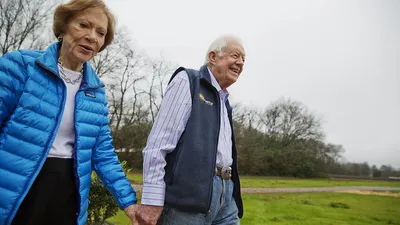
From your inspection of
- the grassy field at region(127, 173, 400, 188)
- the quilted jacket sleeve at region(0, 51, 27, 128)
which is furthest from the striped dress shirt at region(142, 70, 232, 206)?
the grassy field at region(127, 173, 400, 188)

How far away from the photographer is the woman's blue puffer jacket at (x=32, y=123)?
182 cm

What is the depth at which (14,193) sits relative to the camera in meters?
1.80

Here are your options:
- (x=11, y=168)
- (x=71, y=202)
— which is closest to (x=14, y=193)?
(x=11, y=168)

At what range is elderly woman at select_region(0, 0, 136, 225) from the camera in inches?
72.6

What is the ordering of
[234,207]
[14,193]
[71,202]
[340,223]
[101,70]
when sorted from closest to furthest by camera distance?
[14,193] → [71,202] → [234,207] → [340,223] → [101,70]

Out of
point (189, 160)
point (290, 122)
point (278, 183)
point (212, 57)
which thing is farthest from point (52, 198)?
point (290, 122)

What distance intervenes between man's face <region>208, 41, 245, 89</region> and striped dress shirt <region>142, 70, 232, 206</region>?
15.9 inches

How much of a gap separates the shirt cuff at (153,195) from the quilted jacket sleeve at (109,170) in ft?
0.67

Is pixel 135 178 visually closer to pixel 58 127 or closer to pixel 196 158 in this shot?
pixel 196 158

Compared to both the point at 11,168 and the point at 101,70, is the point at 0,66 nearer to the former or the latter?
the point at 11,168

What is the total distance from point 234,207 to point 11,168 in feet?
5.66

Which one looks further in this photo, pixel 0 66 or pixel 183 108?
pixel 183 108

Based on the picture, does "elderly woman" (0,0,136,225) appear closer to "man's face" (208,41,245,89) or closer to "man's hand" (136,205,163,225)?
"man's hand" (136,205,163,225)

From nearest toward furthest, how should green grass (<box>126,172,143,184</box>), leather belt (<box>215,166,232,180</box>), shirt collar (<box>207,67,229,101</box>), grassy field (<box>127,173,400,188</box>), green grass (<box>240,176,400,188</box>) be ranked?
leather belt (<box>215,166,232,180</box>)
shirt collar (<box>207,67,229,101</box>)
green grass (<box>126,172,143,184</box>)
grassy field (<box>127,173,400,188</box>)
green grass (<box>240,176,400,188</box>)
